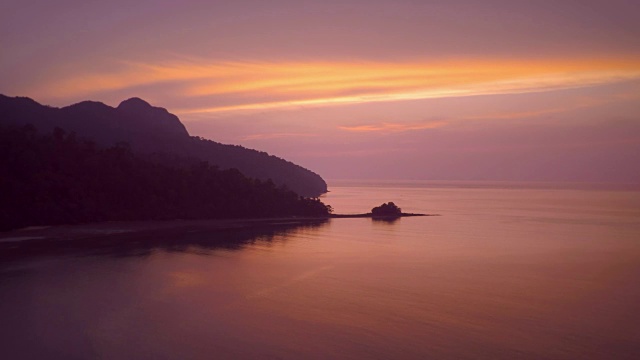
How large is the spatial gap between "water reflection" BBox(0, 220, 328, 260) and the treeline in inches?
102

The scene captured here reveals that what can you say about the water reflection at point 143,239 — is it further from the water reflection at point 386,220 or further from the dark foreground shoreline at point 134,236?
the water reflection at point 386,220

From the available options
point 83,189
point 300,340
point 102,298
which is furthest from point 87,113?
point 300,340

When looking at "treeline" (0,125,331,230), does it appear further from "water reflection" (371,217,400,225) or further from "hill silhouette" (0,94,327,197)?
"hill silhouette" (0,94,327,197)

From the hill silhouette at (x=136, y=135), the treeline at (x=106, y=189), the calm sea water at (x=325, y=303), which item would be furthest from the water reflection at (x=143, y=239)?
the hill silhouette at (x=136, y=135)

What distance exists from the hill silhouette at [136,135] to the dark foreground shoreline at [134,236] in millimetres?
22755

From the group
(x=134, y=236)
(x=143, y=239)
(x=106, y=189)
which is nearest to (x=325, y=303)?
(x=143, y=239)

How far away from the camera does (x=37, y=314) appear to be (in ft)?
60.1

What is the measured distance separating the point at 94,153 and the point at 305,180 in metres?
71.3

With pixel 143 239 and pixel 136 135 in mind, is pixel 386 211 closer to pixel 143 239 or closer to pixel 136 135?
pixel 143 239

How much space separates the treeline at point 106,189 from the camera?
41906 mm

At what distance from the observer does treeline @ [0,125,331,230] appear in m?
41.9

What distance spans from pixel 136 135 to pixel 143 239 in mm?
57807

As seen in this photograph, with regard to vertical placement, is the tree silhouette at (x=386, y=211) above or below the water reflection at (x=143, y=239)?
above

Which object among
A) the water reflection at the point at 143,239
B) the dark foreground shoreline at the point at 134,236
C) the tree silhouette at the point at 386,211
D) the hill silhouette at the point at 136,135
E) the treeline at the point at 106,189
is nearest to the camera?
the water reflection at the point at 143,239
